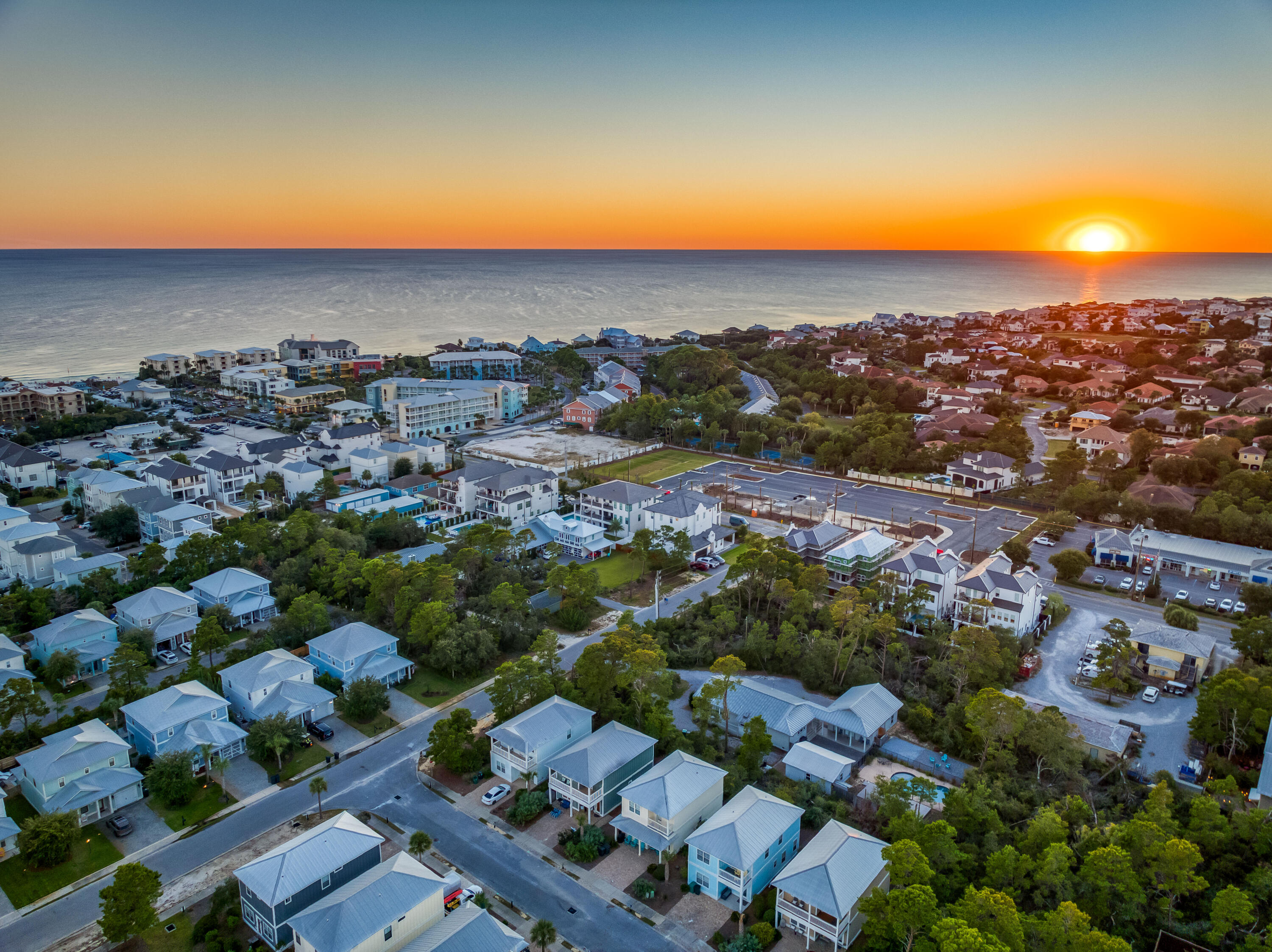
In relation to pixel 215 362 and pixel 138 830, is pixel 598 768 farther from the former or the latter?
pixel 215 362

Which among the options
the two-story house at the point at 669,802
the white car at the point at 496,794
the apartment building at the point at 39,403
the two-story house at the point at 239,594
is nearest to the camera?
the two-story house at the point at 669,802

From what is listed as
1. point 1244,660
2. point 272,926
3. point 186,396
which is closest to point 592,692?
point 272,926

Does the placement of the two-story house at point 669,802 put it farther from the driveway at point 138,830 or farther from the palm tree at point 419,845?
the driveway at point 138,830

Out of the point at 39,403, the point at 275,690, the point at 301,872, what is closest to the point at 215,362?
the point at 39,403

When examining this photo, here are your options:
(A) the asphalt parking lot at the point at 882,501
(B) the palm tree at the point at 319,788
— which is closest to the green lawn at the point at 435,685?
(B) the palm tree at the point at 319,788

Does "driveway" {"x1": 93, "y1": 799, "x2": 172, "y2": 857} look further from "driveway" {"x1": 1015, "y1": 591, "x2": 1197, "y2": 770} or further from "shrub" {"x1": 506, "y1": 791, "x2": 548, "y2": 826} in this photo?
"driveway" {"x1": 1015, "y1": 591, "x2": 1197, "y2": 770}

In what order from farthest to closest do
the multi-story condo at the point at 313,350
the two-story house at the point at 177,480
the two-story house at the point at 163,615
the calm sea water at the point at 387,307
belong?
the calm sea water at the point at 387,307 < the multi-story condo at the point at 313,350 < the two-story house at the point at 177,480 < the two-story house at the point at 163,615

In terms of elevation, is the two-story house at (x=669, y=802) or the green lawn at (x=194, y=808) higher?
the two-story house at (x=669, y=802)

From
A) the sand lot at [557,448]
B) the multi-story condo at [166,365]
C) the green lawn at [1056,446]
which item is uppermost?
the multi-story condo at [166,365]

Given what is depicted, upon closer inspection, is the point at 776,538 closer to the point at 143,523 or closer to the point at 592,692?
the point at 592,692

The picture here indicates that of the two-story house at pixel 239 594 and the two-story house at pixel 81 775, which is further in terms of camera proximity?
the two-story house at pixel 239 594
